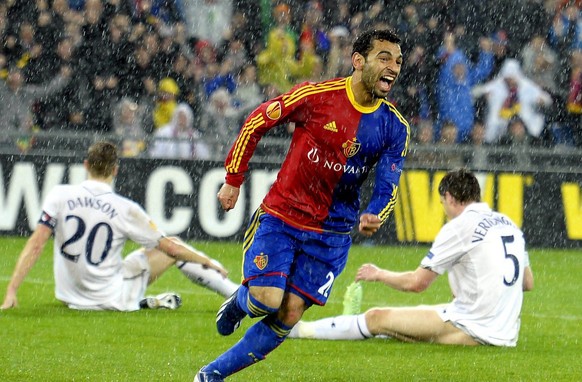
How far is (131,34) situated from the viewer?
55.4 feet

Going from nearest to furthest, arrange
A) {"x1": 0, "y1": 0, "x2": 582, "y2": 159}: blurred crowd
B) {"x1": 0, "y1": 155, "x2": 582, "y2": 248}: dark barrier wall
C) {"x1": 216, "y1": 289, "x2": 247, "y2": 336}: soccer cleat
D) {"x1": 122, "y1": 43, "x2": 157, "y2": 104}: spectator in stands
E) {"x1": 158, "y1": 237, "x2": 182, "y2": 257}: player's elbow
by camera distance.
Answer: {"x1": 216, "y1": 289, "x2": 247, "y2": 336}: soccer cleat
{"x1": 158, "y1": 237, "x2": 182, "y2": 257}: player's elbow
{"x1": 0, "y1": 155, "x2": 582, "y2": 248}: dark barrier wall
{"x1": 0, "y1": 0, "x2": 582, "y2": 159}: blurred crowd
{"x1": 122, "y1": 43, "x2": 157, "y2": 104}: spectator in stands

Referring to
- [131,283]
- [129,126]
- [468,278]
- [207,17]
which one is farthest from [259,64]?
[468,278]

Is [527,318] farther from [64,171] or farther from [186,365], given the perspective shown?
[64,171]

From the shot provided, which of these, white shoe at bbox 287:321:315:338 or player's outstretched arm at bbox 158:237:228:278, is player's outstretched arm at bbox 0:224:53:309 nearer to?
player's outstretched arm at bbox 158:237:228:278

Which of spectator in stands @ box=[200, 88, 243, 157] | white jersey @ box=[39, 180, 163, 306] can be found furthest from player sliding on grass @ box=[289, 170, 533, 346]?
spectator in stands @ box=[200, 88, 243, 157]

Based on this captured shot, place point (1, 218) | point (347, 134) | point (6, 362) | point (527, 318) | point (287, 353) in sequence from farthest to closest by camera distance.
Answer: point (1, 218) < point (527, 318) < point (287, 353) < point (6, 362) < point (347, 134)

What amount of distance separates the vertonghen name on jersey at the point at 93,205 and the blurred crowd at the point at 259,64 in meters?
6.02

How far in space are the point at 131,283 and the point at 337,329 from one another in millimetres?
2101

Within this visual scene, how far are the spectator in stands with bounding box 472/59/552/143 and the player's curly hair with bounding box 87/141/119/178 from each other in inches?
326

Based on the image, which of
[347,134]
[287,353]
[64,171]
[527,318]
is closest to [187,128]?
[64,171]

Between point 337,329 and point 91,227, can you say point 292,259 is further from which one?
point 91,227

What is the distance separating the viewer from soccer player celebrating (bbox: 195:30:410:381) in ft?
21.7

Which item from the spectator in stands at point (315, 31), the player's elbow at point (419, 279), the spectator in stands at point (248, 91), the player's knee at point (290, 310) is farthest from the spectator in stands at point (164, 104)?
the player's knee at point (290, 310)

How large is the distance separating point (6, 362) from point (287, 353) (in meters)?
1.84
